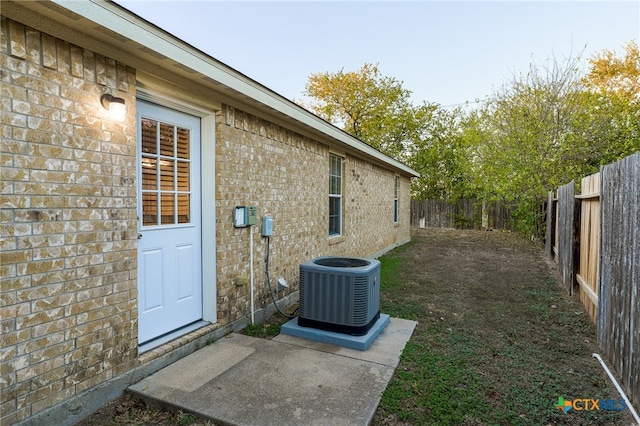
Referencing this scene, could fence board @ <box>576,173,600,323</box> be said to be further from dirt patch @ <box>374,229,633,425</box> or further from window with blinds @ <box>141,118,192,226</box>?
window with blinds @ <box>141,118,192,226</box>

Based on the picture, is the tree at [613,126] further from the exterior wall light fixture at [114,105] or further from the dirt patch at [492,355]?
the exterior wall light fixture at [114,105]

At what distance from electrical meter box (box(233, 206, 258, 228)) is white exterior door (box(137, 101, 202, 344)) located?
433 millimetres

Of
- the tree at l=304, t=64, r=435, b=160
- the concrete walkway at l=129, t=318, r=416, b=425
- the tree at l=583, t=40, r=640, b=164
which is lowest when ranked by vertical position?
the concrete walkway at l=129, t=318, r=416, b=425

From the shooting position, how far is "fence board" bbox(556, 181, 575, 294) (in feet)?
19.9

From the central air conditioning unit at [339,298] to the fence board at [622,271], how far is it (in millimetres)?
2220

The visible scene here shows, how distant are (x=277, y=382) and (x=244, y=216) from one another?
196 centimetres

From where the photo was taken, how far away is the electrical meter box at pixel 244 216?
4078 mm

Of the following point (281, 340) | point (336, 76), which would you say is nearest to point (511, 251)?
point (281, 340)

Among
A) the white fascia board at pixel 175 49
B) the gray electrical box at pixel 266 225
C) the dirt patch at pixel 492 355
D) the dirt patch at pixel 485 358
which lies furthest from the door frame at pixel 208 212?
the dirt patch at pixel 492 355

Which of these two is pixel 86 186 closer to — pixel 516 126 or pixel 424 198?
pixel 516 126

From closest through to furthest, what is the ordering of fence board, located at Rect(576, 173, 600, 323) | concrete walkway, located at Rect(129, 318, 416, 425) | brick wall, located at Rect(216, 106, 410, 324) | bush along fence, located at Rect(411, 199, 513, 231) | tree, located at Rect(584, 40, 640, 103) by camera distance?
1. concrete walkway, located at Rect(129, 318, 416, 425)
2. brick wall, located at Rect(216, 106, 410, 324)
3. fence board, located at Rect(576, 173, 600, 323)
4. tree, located at Rect(584, 40, 640, 103)
5. bush along fence, located at Rect(411, 199, 513, 231)

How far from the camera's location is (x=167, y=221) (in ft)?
11.2

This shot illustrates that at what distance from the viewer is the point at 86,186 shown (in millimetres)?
2480

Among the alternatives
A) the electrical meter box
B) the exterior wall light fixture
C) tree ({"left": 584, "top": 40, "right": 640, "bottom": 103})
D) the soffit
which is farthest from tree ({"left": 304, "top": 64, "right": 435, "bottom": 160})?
the exterior wall light fixture
